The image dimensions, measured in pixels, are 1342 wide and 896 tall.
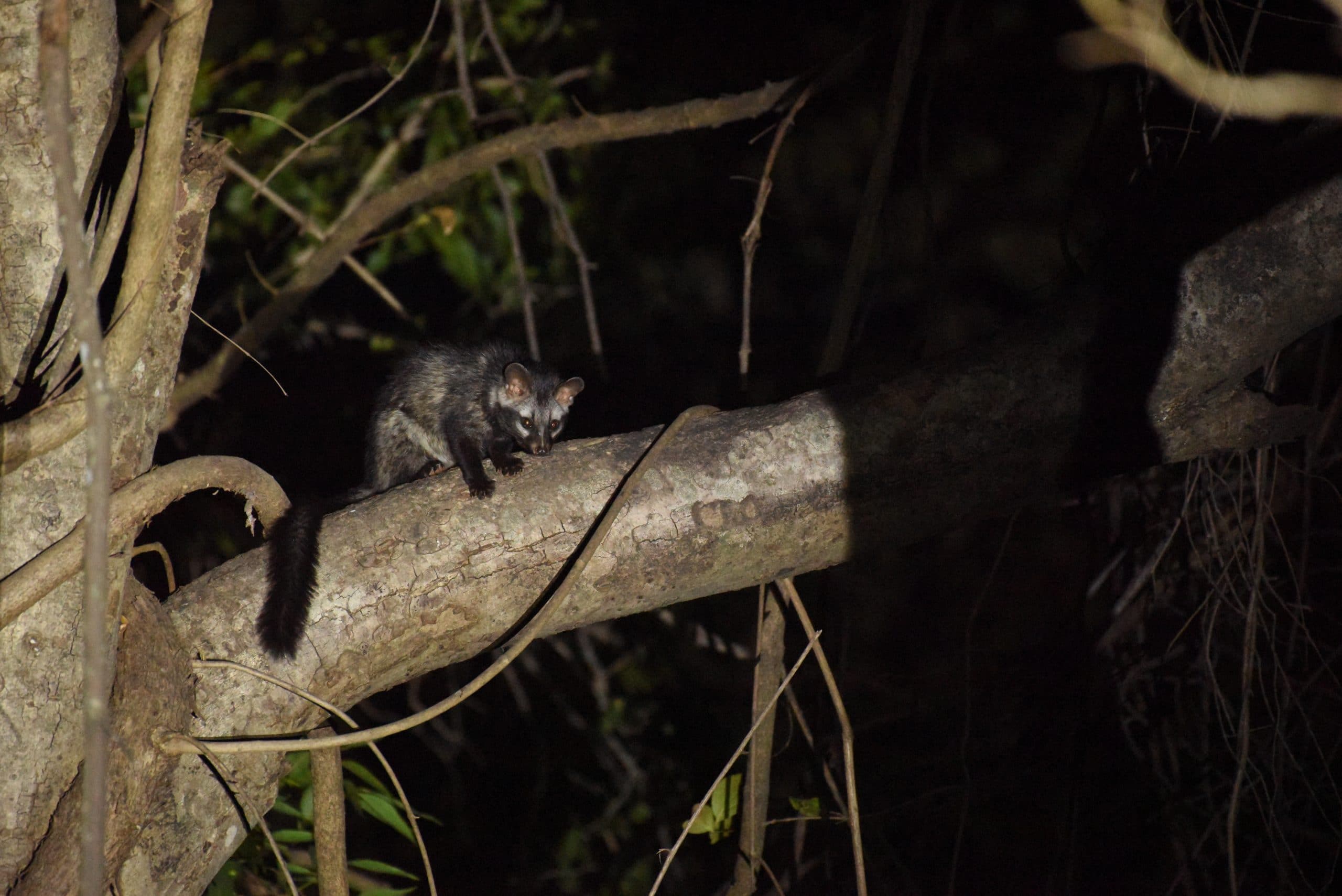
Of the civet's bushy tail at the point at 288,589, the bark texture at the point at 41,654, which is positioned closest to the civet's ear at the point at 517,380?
→ the civet's bushy tail at the point at 288,589

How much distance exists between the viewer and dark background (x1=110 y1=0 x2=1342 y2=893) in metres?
4.22

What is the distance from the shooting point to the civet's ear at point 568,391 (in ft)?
15.8

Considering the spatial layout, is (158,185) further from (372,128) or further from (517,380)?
(372,128)

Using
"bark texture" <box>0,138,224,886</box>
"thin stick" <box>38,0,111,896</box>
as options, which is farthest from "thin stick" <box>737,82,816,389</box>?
"thin stick" <box>38,0,111,896</box>

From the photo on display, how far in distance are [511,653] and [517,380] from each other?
2.36 m

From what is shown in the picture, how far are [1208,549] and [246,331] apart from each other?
4.24m

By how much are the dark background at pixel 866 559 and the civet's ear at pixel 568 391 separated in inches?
31.9

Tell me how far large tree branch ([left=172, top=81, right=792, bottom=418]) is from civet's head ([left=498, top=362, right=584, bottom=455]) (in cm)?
92

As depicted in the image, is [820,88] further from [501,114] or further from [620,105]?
[620,105]

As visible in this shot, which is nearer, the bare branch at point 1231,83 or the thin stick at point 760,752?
the bare branch at point 1231,83

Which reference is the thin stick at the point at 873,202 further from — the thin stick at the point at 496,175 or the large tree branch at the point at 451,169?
the thin stick at the point at 496,175

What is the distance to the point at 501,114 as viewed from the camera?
476 cm

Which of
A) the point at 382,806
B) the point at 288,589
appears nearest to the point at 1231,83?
the point at 288,589

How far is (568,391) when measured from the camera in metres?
4.89
